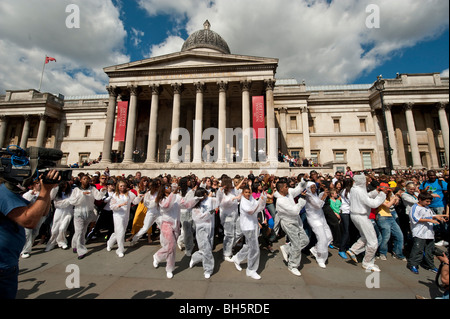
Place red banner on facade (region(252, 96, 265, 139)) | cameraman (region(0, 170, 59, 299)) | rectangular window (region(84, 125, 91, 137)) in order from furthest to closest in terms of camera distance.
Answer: rectangular window (region(84, 125, 91, 137)) → red banner on facade (region(252, 96, 265, 139)) → cameraman (region(0, 170, 59, 299))

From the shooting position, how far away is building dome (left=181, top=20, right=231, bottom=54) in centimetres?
2636

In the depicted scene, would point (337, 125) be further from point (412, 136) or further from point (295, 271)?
point (295, 271)

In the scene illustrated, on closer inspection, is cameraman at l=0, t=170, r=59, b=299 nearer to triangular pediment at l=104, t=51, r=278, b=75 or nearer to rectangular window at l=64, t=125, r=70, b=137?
triangular pediment at l=104, t=51, r=278, b=75

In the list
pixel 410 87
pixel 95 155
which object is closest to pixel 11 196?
pixel 95 155

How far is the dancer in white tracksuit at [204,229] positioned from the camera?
13.4 ft

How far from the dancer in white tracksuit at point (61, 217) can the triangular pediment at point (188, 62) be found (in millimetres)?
17628

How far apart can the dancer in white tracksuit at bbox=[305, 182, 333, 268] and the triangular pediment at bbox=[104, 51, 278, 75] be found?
18.0m

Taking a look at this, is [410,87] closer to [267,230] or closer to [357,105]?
[357,105]

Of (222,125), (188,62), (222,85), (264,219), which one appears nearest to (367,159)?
(222,125)

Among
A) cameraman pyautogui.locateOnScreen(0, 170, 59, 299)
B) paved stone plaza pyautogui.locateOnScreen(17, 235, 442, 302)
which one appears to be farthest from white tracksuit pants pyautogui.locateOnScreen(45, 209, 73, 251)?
cameraman pyautogui.locateOnScreen(0, 170, 59, 299)

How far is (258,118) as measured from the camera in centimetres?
1867

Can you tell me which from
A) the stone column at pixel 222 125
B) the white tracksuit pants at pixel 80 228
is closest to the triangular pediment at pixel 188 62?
the stone column at pixel 222 125

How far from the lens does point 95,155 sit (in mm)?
29125

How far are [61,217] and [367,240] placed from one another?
805 cm
